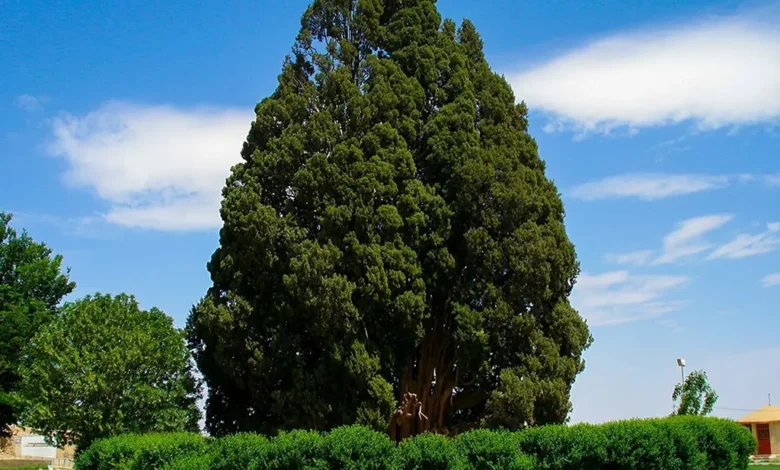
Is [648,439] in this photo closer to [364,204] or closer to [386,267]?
[386,267]

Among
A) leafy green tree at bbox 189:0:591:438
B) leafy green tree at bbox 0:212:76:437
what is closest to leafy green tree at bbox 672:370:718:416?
leafy green tree at bbox 189:0:591:438

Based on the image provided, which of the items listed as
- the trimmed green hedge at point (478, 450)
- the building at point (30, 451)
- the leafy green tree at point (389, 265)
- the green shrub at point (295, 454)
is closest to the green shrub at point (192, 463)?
the trimmed green hedge at point (478, 450)

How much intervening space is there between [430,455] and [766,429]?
23.0m

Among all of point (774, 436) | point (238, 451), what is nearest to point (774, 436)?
point (774, 436)

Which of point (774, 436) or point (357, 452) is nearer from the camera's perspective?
point (357, 452)

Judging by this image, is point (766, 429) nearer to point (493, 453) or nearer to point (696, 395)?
point (696, 395)

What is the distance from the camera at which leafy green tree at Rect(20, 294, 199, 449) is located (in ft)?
57.3

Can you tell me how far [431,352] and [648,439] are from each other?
537 centimetres

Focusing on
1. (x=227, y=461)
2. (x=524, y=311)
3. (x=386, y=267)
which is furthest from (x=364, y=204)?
(x=227, y=461)

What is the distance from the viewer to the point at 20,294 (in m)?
31.2

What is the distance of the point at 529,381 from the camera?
1520 centimetres

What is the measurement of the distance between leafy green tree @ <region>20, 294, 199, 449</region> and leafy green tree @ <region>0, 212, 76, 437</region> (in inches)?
486

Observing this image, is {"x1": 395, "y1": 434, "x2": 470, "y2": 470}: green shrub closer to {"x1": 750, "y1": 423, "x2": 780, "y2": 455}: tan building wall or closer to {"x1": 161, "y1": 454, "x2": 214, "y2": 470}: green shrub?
{"x1": 161, "y1": 454, "x2": 214, "y2": 470}: green shrub

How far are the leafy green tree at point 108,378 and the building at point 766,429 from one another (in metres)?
22.5
